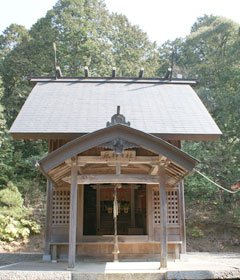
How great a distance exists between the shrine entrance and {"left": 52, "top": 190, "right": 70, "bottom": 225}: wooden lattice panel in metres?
2.54

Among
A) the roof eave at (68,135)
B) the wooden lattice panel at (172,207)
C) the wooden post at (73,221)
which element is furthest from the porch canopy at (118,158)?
the wooden lattice panel at (172,207)

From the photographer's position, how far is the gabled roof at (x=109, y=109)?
8.20m

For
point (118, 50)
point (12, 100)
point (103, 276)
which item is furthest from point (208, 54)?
point (103, 276)

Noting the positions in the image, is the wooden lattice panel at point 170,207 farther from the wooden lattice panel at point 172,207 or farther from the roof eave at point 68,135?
the roof eave at point 68,135

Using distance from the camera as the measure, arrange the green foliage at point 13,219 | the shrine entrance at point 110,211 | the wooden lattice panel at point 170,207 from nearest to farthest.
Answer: the wooden lattice panel at point 170,207 → the shrine entrance at point 110,211 → the green foliage at point 13,219

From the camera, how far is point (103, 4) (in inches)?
971

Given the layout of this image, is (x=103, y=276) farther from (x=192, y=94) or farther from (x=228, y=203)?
(x=228, y=203)

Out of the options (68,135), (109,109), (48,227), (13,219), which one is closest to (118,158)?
(68,135)

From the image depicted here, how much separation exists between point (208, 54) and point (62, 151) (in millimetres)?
17382

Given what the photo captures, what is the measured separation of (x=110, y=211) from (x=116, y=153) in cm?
643

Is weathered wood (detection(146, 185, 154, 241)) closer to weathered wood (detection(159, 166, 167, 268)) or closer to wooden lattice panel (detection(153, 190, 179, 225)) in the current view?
wooden lattice panel (detection(153, 190, 179, 225))

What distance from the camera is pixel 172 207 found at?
875 cm

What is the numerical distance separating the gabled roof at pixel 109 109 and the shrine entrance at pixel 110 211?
3.07 meters

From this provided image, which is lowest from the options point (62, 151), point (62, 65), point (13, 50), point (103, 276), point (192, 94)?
point (103, 276)
